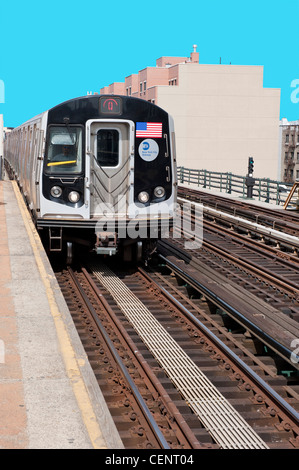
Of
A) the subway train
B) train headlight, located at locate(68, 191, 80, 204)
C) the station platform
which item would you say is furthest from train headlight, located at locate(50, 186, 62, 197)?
the station platform

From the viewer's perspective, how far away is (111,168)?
12523 millimetres

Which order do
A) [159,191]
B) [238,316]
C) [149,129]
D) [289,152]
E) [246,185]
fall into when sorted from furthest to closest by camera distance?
1. [289,152]
2. [246,185]
3. [159,191]
4. [149,129]
5. [238,316]

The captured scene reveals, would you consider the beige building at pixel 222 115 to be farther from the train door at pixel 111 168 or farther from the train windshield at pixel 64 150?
the train windshield at pixel 64 150

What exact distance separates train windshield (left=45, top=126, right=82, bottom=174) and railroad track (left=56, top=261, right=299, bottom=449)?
248 centimetres

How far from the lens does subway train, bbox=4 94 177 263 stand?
12125mm

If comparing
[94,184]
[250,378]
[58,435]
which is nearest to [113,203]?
[94,184]

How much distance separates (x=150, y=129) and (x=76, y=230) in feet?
8.03

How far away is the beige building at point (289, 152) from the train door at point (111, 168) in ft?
315

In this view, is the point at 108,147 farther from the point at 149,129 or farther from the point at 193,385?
the point at 193,385

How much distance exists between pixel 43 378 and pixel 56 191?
242 inches

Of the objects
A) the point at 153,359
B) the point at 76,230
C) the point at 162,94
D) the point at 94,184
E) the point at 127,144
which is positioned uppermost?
the point at 162,94

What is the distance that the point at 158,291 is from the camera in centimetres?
1161

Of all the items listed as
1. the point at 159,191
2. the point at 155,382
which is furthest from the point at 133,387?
the point at 159,191

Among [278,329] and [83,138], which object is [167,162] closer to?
[83,138]
